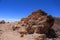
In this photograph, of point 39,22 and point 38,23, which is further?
point 39,22

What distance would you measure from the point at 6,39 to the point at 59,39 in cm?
1170

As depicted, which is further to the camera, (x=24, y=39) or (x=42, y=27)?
(x=42, y=27)

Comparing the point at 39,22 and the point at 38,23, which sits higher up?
the point at 39,22

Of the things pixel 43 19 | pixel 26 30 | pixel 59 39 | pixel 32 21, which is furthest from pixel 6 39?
pixel 59 39

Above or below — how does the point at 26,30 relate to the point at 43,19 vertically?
below

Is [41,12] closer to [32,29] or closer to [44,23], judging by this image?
→ [44,23]

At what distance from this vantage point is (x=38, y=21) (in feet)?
64.6

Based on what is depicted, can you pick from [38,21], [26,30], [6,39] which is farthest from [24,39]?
[38,21]

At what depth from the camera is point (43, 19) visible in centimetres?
2011

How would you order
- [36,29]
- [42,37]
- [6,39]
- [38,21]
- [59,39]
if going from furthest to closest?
[59,39], [38,21], [36,29], [6,39], [42,37]

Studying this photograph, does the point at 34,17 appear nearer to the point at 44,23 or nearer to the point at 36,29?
the point at 44,23

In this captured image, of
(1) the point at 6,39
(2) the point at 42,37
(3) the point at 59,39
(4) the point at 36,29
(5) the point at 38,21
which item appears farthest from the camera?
(3) the point at 59,39

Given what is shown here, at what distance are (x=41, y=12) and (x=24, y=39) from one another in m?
6.43

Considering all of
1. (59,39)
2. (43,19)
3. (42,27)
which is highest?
(43,19)
